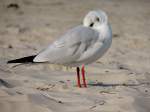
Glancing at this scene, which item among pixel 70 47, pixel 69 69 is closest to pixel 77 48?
pixel 70 47

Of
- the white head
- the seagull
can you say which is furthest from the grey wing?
the white head

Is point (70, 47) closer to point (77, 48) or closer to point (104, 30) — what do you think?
point (77, 48)

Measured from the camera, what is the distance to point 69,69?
8672 millimetres

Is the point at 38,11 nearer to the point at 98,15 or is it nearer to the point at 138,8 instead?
the point at 138,8

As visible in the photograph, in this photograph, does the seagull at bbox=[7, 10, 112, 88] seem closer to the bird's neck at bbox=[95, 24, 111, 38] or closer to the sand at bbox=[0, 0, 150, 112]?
the bird's neck at bbox=[95, 24, 111, 38]

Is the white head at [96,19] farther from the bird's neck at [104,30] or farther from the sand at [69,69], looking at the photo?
the sand at [69,69]

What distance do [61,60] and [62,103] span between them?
132cm

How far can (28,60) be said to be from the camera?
23.6 ft

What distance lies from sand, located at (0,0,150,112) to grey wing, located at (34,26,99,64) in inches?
12.7

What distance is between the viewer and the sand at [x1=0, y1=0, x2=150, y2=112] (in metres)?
6.06

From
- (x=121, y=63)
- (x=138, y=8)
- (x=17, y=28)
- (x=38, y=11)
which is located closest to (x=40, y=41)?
(x=17, y=28)

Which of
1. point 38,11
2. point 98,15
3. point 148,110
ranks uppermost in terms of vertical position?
point 38,11

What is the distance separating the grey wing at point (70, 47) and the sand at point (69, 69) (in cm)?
32

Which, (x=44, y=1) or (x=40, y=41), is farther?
(x=44, y=1)
